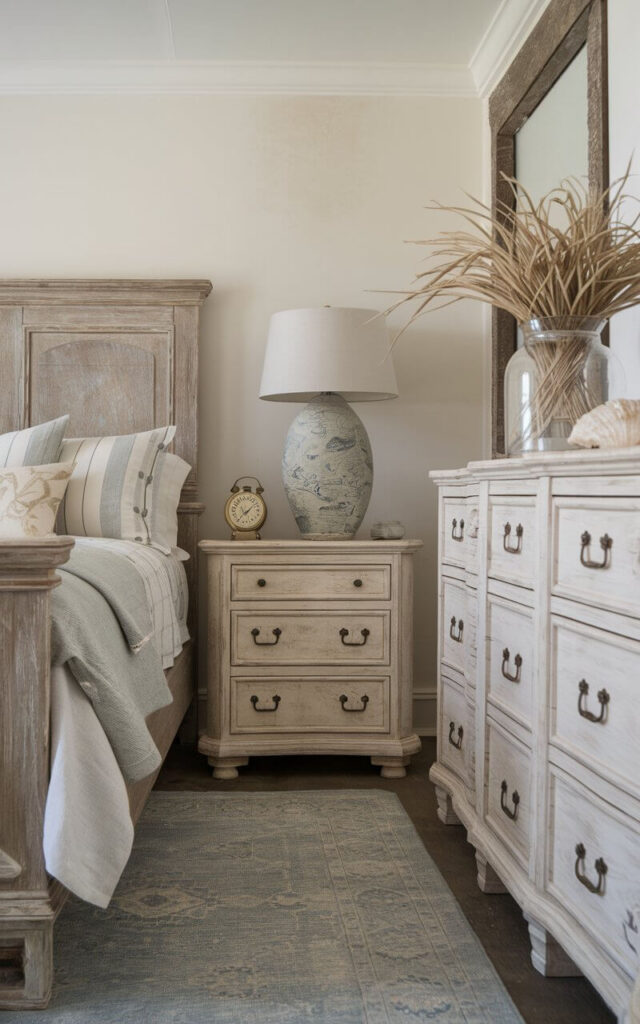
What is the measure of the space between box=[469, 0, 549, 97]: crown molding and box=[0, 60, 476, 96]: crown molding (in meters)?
0.07

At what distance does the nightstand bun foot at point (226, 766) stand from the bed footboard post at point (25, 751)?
1.35 meters

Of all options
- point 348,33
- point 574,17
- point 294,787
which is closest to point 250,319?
point 348,33

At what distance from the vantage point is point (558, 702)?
1.47 metres

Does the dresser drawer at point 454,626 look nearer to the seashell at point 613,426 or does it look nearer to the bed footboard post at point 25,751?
the seashell at point 613,426

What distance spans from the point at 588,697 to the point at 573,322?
2.52ft

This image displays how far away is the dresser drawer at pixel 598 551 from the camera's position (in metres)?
1.21

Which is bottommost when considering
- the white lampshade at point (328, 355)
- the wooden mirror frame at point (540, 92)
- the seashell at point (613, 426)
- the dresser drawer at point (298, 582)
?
the dresser drawer at point (298, 582)

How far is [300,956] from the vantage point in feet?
5.21

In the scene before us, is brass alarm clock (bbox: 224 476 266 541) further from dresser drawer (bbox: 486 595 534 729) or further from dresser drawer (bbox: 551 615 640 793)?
dresser drawer (bbox: 551 615 640 793)

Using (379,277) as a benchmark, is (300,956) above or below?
below

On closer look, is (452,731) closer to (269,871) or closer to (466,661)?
(466,661)

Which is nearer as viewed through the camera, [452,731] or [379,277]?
[452,731]

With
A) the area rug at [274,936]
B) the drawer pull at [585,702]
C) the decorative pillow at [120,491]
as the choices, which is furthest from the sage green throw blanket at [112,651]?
the drawer pull at [585,702]

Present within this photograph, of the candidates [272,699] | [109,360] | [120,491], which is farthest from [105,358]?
[272,699]
